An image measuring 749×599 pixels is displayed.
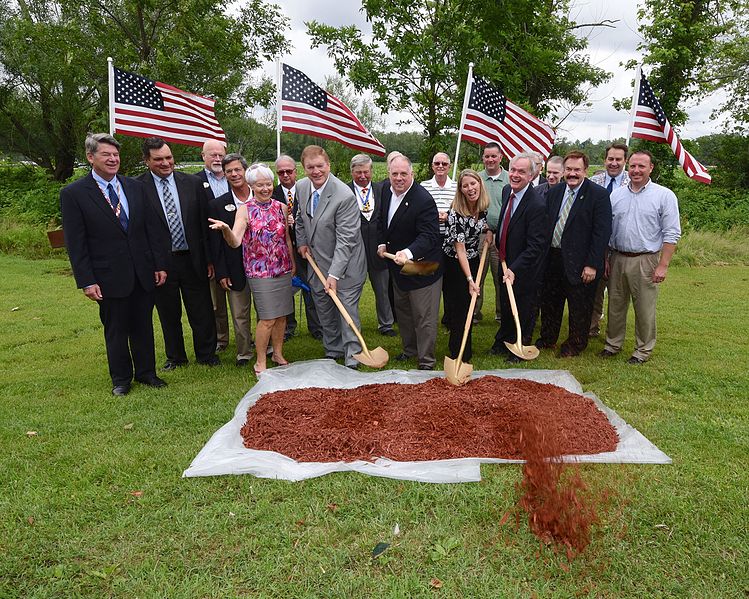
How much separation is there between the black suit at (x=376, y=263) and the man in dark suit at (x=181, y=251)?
1903mm

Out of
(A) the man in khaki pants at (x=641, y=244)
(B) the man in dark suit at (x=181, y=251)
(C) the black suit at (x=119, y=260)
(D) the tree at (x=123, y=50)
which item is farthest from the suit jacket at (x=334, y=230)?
(D) the tree at (x=123, y=50)

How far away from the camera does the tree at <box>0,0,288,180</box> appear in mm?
11922

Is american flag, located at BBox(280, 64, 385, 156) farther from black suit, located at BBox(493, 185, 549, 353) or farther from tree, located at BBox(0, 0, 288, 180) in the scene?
tree, located at BBox(0, 0, 288, 180)

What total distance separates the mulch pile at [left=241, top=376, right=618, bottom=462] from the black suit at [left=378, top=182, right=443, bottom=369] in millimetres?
930

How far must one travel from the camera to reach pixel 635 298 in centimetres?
561

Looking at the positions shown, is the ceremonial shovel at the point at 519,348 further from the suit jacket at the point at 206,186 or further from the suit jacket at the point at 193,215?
the suit jacket at the point at 206,186

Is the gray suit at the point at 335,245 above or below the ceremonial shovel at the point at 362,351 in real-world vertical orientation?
above

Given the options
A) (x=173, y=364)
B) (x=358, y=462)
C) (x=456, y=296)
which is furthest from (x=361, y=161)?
(x=358, y=462)

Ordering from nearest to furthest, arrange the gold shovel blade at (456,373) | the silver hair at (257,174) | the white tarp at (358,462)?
the white tarp at (358,462) → the gold shovel blade at (456,373) → the silver hair at (257,174)

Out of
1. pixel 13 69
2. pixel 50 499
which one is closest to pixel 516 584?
pixel 50 499

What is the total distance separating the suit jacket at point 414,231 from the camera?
5.25 metres

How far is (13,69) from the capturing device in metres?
18.2

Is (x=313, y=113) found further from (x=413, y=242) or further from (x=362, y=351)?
(x=362, y=351)

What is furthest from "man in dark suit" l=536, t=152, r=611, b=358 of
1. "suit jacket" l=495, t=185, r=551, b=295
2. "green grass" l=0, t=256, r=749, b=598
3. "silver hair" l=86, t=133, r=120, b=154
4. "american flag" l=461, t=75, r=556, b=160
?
"silver hair" l=86, t=133, r=120, b=154
